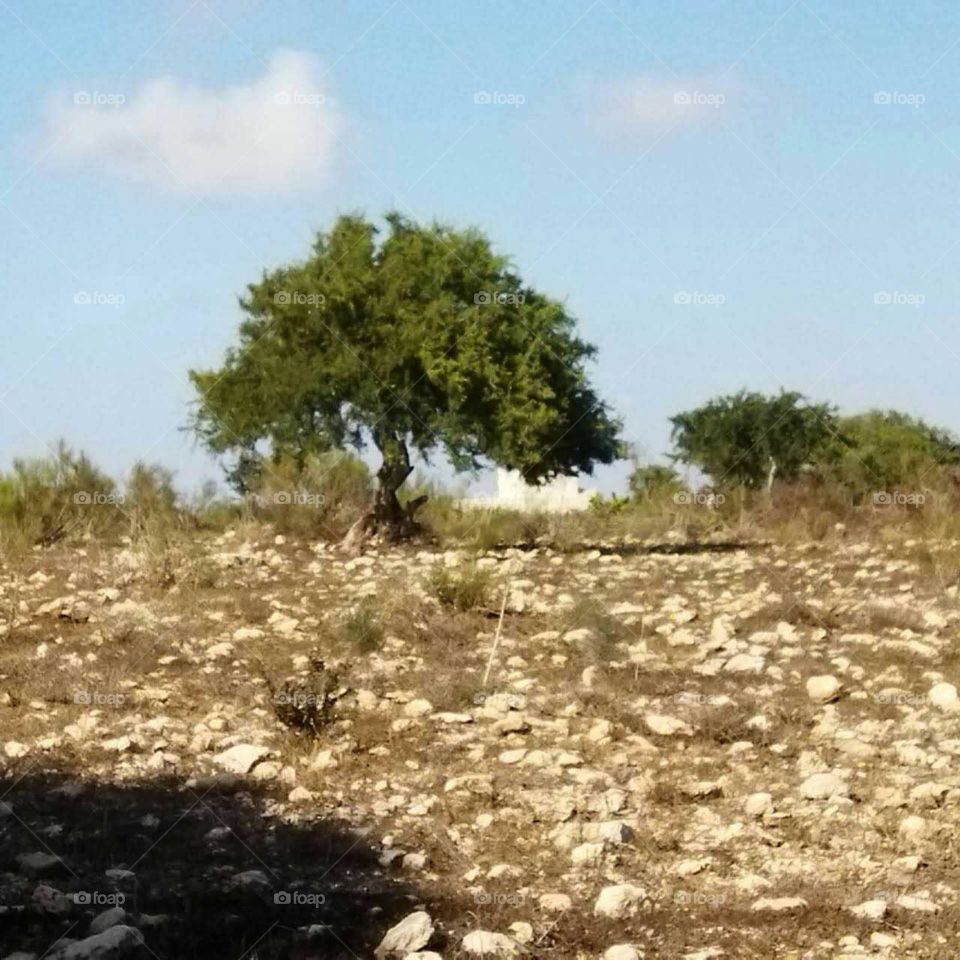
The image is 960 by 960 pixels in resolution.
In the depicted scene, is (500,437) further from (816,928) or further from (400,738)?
(816,928)

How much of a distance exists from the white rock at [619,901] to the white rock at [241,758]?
2365 millimetres

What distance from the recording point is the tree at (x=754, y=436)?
3281 cm

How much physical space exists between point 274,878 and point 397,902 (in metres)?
0.58

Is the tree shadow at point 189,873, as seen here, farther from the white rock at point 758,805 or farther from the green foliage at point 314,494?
the green foliage at point 314,494

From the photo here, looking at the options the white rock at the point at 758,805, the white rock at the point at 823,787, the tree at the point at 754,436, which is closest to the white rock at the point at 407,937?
the white rock at the point at 758,805

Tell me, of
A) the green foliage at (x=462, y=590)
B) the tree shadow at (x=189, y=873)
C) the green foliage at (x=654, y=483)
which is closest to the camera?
the tree shadow at (x=189, y=873)

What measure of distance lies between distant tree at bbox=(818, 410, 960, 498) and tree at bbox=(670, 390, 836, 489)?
56 cm

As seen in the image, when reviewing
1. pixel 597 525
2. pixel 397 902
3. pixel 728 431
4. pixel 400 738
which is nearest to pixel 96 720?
pixel 400 738

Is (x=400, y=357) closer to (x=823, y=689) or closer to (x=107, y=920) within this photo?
(x=823, y=689)

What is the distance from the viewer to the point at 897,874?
568 cm

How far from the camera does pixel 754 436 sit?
3350cm

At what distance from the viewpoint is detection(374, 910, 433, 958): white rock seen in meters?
4.98

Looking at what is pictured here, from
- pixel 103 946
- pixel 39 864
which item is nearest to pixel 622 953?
pixel 103 946

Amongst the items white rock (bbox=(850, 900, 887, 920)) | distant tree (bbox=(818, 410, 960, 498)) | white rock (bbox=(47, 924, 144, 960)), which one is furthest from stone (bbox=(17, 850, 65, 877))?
distant tree (bbox=(818, 410, 960, 498))
